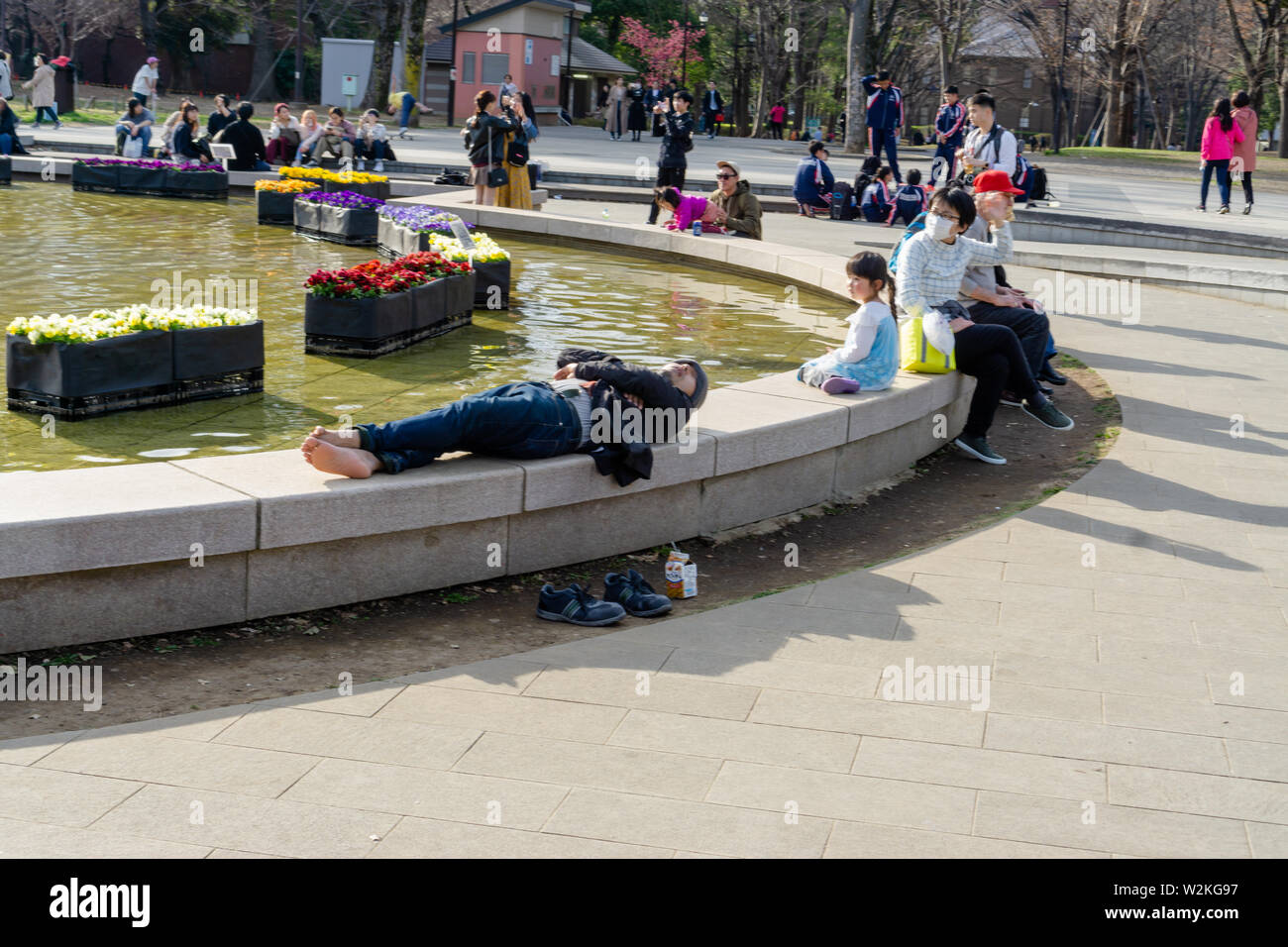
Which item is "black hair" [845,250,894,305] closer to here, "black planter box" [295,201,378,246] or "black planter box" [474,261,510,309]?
"black planter box" [474,261,510,309]

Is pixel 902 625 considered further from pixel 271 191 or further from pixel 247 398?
pixel 271 191

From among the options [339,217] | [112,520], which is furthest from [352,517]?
[339,217]

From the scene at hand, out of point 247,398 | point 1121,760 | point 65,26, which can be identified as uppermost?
point 65,26

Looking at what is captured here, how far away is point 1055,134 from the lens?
45188 millimetres

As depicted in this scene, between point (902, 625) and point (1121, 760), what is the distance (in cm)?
138

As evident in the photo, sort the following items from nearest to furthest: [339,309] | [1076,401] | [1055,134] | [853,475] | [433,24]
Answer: [853,475] < [339,309] < [1076,401] < [1055,134] < [433,24]

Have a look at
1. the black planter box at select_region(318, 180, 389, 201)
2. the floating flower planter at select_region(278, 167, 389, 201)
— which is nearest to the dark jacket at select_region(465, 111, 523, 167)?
the floating flower planter at select_region(278, 167, 389, 201)

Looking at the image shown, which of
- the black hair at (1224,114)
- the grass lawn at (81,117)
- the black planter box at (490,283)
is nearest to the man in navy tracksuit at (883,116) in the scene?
the black hair at (1224,114)

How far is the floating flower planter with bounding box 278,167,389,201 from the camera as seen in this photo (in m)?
18.2

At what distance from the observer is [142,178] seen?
19.7m

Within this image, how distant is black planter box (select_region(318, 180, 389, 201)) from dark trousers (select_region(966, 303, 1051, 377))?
10818 millimetres

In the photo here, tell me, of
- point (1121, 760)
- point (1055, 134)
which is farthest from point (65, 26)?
point (1121, 760)

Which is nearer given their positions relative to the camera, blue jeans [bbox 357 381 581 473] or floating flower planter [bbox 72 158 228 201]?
blue jeans [bbox 357 381 581 473]

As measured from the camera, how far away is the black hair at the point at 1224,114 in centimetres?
2219
